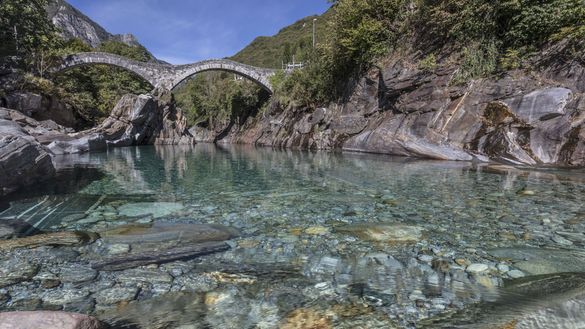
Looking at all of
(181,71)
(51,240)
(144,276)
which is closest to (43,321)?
(144,276)

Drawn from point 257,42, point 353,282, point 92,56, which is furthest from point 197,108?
point 257,42

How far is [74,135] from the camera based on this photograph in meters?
22.5

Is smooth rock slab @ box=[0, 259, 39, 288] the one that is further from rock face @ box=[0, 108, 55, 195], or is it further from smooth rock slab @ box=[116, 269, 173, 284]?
rock face @ box=[0, 108, 55, 195]

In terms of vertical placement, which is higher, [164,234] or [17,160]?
[17,160]

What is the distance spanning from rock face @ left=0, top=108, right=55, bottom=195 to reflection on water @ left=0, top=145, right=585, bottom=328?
64 centimetres

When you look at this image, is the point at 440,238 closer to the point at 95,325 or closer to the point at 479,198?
the point at 479,198

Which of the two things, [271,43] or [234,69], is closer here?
[234,69]

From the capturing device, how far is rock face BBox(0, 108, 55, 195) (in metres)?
6.58

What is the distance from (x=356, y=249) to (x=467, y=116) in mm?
11507

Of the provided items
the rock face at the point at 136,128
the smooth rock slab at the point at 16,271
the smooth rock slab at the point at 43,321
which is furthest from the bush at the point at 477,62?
the rock face at the point at 136,128

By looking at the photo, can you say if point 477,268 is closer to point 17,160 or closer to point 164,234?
point 164,234

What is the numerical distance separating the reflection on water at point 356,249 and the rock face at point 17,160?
0.64m

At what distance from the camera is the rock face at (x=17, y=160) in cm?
658

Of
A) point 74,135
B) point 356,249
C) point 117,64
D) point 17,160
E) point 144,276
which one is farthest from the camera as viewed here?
point 117,64
